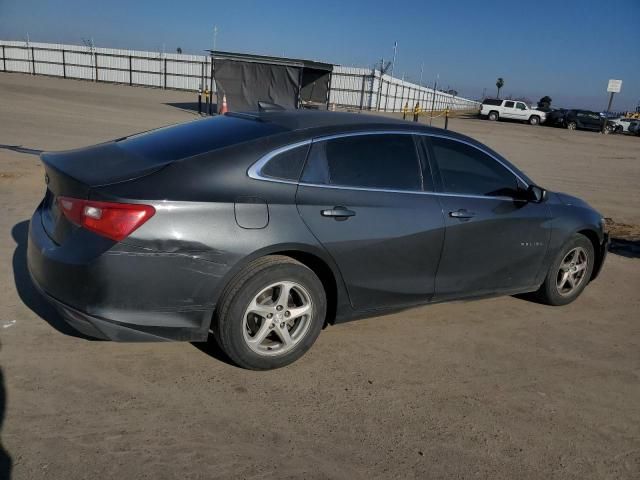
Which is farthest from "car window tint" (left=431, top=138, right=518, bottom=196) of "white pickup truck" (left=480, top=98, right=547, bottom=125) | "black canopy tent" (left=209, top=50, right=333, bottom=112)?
"white pickup truck" (left=480, top=98, right=547, bottom=125)

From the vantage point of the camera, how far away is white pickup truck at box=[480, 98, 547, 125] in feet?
143

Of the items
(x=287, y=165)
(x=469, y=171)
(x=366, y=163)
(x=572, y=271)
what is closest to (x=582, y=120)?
(x=572, y=271)

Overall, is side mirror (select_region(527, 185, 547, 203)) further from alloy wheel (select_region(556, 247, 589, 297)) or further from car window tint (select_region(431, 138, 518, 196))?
alloy wheel (select_region(556, 247, 589, 297))

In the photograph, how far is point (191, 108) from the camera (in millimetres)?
28672

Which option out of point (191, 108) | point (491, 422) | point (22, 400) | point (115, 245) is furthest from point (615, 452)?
point (191, 108)

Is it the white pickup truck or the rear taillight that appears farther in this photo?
the white pickup truck

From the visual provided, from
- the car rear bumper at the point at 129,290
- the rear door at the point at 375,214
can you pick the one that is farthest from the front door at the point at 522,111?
the car rear bumper at the point at 129,290

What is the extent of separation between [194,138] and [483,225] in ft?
7.25

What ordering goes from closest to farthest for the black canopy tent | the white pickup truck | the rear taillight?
the rear taillight
the black canopy tent
the white pickup truck

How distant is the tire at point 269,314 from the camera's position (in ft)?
10.7

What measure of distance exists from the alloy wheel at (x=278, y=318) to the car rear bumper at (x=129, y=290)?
303mm

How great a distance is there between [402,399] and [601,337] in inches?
83.9

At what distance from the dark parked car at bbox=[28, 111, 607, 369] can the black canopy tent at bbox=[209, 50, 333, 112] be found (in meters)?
20.2

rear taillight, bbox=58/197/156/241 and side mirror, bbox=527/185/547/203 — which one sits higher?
side mirror, bbox=527/185/547/203
